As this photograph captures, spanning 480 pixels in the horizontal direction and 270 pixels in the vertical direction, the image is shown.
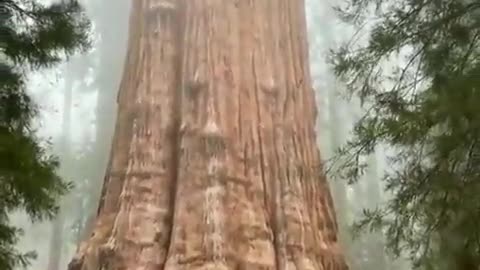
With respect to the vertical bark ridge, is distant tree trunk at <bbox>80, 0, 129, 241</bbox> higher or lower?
higher

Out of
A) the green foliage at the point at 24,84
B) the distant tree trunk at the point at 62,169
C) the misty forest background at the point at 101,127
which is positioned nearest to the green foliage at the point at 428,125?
the green foliage at the point at 24,84

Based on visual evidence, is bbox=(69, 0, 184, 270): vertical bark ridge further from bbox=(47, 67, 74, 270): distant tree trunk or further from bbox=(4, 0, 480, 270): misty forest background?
bbox=(47, 67, 74, 270): distant tree trunk

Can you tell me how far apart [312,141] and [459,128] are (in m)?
0.78

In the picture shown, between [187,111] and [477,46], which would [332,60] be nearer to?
[477,46]

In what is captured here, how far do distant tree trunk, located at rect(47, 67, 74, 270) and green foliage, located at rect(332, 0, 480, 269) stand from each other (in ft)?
8.78

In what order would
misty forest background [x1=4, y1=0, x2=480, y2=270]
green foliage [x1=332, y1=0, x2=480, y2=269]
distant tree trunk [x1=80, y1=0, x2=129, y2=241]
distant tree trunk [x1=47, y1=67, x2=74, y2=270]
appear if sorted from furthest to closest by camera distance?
distant tree trunk [x1=80, y1=0, x2=129, y2=241], distant tree trunk [x1=47, y1=67, x2=74, y2=270], misty forest background [x1=4, y1=0, x2=480, y2=270], green foliage [x1=332, y1=0, x2=480, y2=269]

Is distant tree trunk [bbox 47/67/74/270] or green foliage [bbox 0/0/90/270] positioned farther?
distant tree trunk [bbox 47/67/74/270]

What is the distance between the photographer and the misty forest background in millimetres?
5152

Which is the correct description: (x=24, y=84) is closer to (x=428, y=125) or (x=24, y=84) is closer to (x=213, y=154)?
(x=213, y=154)

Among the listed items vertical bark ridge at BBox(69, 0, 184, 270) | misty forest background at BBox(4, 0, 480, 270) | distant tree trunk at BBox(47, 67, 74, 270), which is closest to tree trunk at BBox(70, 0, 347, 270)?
vertical bark ridge at BBox(69, 0, 184, 270)

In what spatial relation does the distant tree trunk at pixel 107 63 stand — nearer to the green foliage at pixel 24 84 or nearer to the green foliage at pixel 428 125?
the green foliage at pixel 24 84

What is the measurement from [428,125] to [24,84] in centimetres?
167

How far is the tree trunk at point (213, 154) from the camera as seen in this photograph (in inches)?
77.3

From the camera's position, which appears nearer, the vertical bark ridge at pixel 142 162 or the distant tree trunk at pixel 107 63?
the vertical bark ridge at pixel 142 162
